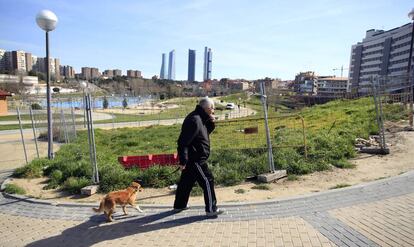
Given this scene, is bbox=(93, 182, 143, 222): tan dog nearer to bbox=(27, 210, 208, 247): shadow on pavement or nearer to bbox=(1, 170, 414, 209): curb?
bbox=(27, 210, 208, 247): shadow on pavement

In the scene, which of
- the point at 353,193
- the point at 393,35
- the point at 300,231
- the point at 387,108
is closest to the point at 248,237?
the point at 300,231

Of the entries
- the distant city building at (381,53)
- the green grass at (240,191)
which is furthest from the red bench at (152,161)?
the distant city building at (381,53)

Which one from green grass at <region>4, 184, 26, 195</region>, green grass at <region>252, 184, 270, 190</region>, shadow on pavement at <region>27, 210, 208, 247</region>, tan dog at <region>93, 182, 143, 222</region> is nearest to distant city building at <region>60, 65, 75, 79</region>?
green grass at <region>4, 184, 26, 195</region>

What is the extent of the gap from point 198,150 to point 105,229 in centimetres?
176

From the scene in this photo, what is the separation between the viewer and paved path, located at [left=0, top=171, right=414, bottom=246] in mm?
4238

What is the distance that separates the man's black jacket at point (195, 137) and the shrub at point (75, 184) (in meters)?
2.98

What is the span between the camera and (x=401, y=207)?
503cm

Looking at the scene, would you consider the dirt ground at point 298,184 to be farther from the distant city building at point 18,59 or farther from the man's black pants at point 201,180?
the distant city building at point 18,59

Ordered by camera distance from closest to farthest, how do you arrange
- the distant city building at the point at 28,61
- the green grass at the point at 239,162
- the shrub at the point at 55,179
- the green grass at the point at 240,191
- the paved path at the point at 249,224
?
1. the paved path at the point at 249,224
2. the green grass at the point at 240,191
3. the green grass at the point at 239,162
4. the shrub at the point at 55,179
5. the distant city building at the point at 28,61

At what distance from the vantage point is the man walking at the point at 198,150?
4.92 metres

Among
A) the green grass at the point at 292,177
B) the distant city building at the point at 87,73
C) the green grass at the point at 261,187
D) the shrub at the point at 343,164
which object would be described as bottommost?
the green grass at the point at 261,187

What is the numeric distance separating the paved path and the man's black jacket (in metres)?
0.94

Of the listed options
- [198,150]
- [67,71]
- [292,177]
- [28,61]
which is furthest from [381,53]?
[67,71]

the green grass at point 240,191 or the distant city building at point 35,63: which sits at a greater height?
the distant city building at point 35,63
